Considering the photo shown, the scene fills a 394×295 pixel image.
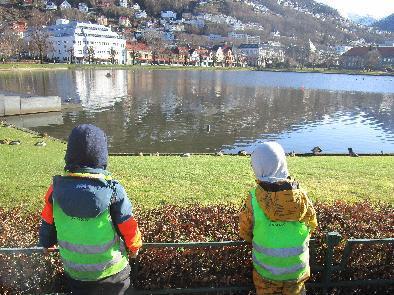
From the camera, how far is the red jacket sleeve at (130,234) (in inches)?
124

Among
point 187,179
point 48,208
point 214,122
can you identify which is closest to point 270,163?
point 48,208

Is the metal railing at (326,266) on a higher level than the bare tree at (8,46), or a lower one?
lower

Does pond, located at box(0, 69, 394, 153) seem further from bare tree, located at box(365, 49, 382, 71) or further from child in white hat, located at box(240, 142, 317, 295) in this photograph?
bare tree, located at box(365, 49, 382, 71)

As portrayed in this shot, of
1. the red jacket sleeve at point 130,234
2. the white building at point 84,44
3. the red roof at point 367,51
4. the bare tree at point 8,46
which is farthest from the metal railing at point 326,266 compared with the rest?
the red roof at point 367,51

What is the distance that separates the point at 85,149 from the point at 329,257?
2566 mm

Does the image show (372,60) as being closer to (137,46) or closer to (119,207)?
(137,46)

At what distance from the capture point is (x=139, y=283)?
4.09 metres

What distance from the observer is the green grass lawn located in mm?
8336

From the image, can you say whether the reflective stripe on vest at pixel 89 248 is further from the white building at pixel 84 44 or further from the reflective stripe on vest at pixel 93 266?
the white building at pixel 84 44

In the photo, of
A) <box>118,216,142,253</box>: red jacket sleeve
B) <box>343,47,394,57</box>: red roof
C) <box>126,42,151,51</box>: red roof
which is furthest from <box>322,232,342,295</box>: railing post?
<box>343,47,394,57</box>: red roof

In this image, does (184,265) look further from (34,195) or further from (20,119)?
(20,119)

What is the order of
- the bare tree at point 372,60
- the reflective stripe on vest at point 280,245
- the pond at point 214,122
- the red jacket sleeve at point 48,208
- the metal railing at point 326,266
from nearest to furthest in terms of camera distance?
the red jacket sleeve at point 48,208 → the reflective stripe on vest at point 280,245 → the metal railing at point 326,266 → the pond at point 214,122 → the bare tree at point 372,60

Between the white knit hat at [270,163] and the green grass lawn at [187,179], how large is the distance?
4610mm

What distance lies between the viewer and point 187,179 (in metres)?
10.1
